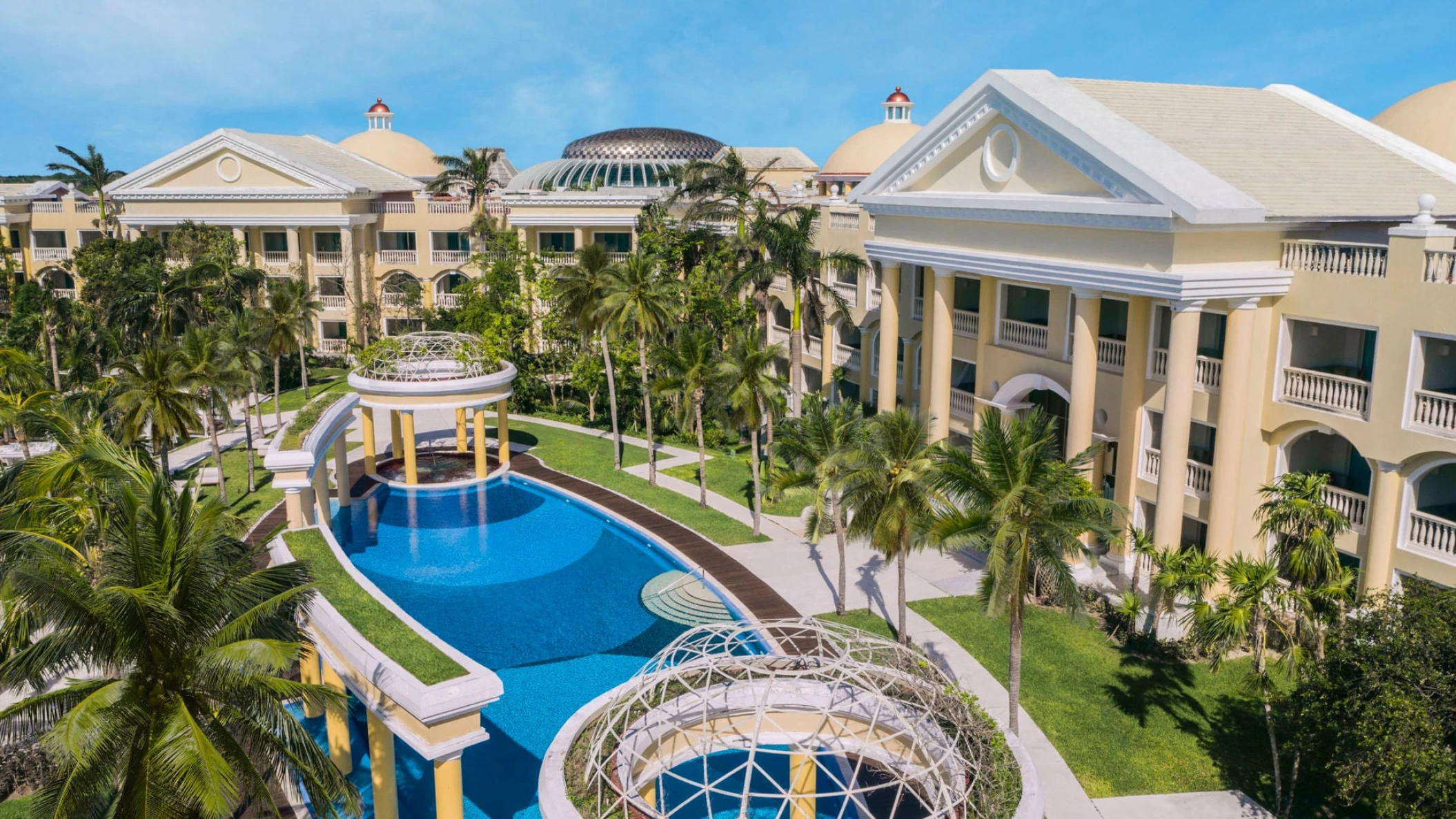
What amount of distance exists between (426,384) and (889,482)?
22.6m

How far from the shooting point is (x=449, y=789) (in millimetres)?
18141

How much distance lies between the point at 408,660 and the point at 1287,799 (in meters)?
16.5

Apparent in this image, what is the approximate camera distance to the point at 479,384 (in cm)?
4216

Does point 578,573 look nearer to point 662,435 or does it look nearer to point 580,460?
point 580,460

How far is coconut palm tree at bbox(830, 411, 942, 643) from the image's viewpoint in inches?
953

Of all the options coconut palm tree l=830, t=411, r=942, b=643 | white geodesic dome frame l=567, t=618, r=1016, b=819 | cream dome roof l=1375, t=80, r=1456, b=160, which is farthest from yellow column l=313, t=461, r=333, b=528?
cream dome roof l=1375, t=80, r=1456, b=160

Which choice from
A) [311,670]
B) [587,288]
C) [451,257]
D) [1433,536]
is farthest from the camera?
[451,257]

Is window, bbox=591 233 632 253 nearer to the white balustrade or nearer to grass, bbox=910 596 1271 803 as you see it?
the white balustrade

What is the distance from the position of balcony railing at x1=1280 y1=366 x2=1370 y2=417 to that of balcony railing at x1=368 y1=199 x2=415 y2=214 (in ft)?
178

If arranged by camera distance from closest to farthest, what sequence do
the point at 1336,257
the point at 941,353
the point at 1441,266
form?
1. the point at 1441,266
2. the point at 1336,257
3. the point at 941,353

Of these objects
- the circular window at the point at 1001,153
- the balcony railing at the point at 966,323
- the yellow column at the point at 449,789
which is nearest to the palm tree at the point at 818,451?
the circular window at the point at 1001,153

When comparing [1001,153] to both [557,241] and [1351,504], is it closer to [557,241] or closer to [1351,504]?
[1351,504]

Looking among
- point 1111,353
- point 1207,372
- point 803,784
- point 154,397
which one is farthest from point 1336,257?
point 154,397

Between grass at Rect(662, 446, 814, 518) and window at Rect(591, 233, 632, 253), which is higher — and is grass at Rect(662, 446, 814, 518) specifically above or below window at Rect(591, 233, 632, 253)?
below
